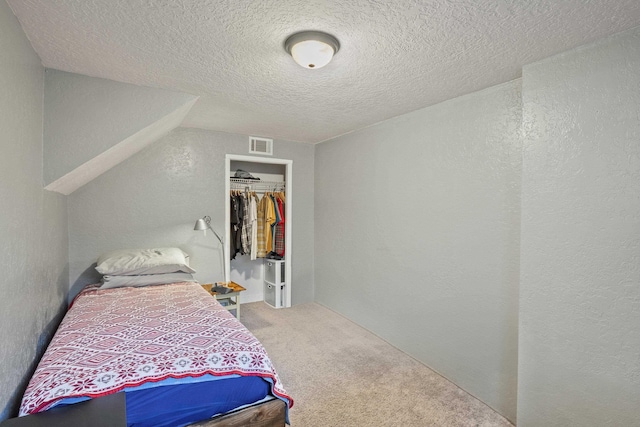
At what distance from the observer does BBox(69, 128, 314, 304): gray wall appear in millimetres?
3072

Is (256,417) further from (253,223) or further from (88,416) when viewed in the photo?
(253,223)

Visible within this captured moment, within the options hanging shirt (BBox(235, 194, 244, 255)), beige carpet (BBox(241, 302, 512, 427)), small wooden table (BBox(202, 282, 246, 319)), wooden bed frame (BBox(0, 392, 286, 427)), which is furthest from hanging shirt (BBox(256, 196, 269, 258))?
wooden bed frame (BBox(0, 392, 286, 427))

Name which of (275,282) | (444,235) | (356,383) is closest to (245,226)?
(275,282)

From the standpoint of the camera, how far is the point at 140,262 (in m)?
2.90

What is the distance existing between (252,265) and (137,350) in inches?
117

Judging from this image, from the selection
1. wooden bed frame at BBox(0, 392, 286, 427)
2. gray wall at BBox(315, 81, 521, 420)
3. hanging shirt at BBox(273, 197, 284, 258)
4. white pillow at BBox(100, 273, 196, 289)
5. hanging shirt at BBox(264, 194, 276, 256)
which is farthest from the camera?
hanging shirt at BBox(273, 197, 284, 258)

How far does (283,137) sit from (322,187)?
806 millimetres

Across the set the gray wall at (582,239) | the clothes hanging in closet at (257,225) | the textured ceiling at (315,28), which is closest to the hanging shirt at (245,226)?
the clothes hanging in closet at (257,225)

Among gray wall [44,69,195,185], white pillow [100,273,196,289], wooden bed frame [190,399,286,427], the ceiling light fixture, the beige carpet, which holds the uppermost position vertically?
the ceiling light fixture

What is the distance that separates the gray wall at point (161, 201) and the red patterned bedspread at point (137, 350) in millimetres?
953

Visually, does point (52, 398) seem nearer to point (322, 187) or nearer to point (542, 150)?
point (542, 150)

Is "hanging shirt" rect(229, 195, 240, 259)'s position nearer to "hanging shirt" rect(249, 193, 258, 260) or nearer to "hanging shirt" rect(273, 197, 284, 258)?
"hanging shirt" rect(249, 193, 258, 260)

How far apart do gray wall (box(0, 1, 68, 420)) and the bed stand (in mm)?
137

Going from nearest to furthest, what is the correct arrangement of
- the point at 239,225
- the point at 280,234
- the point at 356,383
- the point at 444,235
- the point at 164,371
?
the point at 164,371 → the point at 356,383 → the point at 444,235 → the point at 239,225 → the point at 280,234
